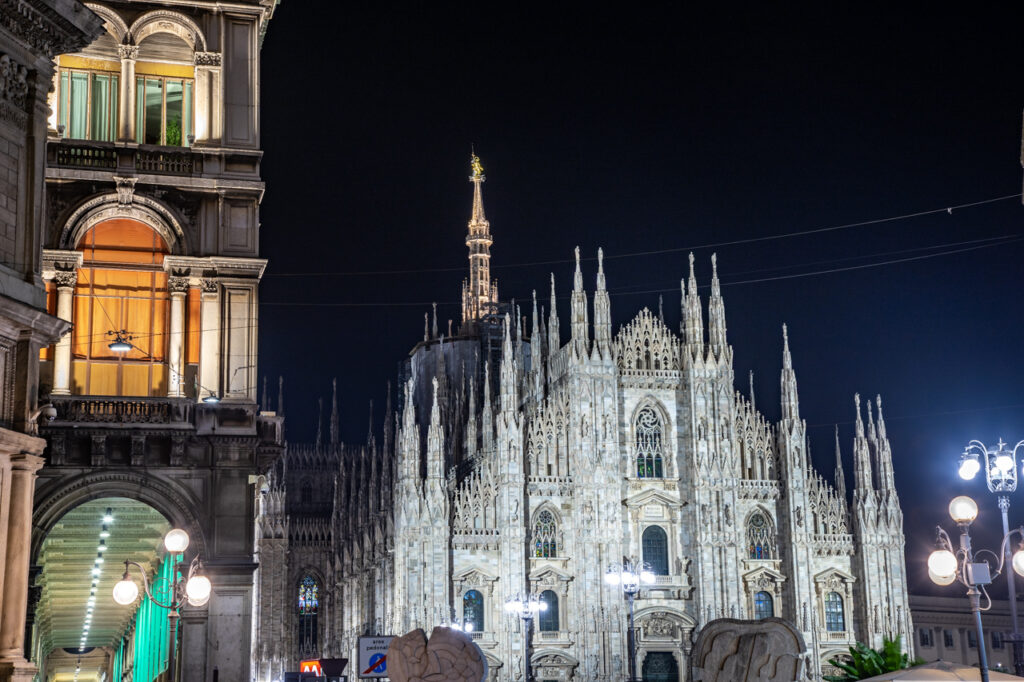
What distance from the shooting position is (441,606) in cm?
5012

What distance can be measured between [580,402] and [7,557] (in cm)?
3773

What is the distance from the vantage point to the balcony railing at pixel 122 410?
26.5 meters

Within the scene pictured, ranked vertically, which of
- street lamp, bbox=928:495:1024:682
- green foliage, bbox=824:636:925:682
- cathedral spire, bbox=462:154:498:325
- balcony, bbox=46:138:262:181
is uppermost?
cathedral spire, bbox=462:154:498:325

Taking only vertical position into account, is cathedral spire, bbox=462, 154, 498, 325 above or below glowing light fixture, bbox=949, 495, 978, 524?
above

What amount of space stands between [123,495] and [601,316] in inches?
1220

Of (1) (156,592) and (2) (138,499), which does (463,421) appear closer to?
(1) (156,592)

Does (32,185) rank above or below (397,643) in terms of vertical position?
above

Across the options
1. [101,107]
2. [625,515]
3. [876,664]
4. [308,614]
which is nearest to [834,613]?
[625,515]

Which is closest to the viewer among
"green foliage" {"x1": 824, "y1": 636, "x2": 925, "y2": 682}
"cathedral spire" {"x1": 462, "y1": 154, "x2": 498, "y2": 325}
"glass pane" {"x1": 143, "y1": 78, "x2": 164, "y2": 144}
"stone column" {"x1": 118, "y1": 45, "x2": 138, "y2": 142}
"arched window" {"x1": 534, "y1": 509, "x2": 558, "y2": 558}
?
"stone column" {"x1": 118, "y1": 45, "x2": 138, "y2": 142}

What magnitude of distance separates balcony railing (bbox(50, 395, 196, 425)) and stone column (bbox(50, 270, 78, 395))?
26.5 inches

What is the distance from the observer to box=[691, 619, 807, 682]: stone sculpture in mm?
16047

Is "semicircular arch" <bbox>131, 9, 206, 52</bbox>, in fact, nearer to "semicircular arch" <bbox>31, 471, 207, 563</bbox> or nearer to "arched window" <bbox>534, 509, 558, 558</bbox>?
"semicircular arch" <bbox>31, 471, 207, 563</bbox>

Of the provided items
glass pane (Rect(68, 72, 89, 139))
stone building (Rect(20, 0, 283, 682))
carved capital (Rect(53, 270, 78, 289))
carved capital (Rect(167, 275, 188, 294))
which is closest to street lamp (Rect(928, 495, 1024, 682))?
stone building (Rect(20, 0, 283, 682))

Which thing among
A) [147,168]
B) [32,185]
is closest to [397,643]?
[32,185]
